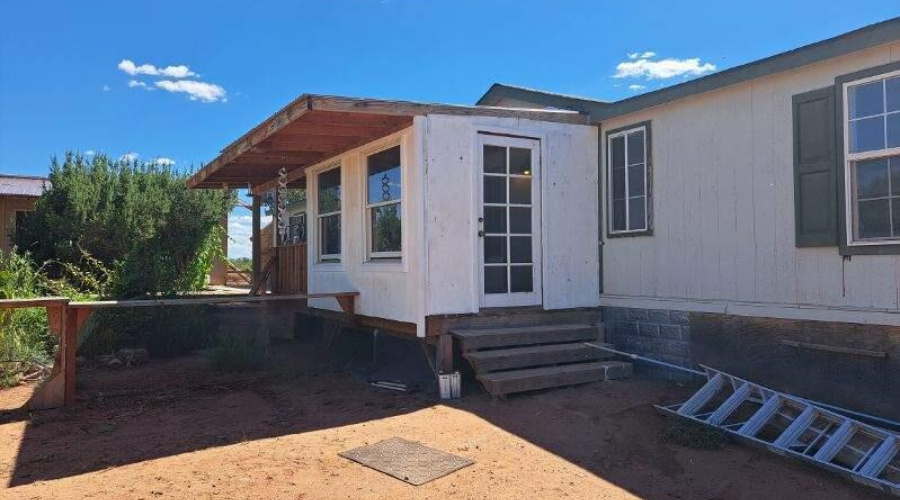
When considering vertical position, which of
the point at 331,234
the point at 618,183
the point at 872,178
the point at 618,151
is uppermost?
the point at 618,151

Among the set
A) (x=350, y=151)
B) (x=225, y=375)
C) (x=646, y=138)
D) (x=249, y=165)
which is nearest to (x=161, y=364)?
(x=225, y=375)

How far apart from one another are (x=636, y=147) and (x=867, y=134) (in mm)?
2306

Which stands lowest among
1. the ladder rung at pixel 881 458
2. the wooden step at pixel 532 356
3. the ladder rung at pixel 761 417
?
the ladder rung at pixel 881 458

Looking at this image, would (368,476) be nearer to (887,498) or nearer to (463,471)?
(463,471)

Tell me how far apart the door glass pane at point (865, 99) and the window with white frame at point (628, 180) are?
6.65 ft

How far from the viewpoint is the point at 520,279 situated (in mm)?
6871

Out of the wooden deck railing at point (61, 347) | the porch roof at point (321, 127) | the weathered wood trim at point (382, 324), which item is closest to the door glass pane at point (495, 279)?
the weathered wood trim at point (382, 324)

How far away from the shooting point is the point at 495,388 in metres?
5.71

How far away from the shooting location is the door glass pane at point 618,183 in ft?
23.2

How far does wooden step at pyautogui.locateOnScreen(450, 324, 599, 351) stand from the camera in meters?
6.18

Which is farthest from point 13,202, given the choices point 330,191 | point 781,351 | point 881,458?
point 881,458

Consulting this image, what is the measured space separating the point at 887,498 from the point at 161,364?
7.92 m

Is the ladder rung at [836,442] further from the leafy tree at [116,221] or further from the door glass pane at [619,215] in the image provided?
the leafy tree at [116,221]

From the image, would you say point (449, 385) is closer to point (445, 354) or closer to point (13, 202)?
point (445, 354)
